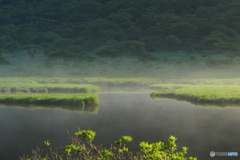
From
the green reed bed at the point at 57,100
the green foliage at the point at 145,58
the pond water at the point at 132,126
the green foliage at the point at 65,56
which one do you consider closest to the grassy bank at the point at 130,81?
the green foliage at the point at 145,58

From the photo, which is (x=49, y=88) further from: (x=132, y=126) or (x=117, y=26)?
(x=117, y=26)

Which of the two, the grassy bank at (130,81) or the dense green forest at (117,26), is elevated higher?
the dense green forest at (117,26)

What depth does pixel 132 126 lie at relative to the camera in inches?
1196

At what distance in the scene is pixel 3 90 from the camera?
205 feet

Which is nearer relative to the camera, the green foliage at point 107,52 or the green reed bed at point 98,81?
the green reed bed at point 98,81

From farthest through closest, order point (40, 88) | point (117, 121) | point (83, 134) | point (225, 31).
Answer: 1. point (225, 31)
2. point (40, 88)
3. point (117, 121)
4. point (83, 134)

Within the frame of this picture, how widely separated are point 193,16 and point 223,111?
311ft

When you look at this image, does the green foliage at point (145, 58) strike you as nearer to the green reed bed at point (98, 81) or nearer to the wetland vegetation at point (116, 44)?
the wetland vegetation at point (116, 44)

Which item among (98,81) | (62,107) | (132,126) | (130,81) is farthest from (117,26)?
(132,126)

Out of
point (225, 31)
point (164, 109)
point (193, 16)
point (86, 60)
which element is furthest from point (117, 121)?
point (193, 16)

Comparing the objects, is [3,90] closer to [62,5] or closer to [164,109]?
[164,109]

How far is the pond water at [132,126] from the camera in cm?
2494

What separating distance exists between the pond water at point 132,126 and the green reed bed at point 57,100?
5.59ft

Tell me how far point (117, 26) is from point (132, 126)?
9848 centimetres
